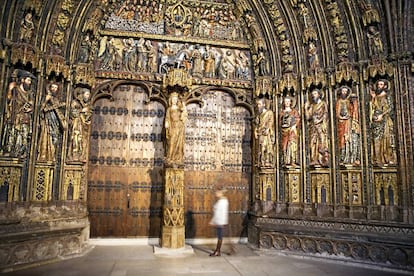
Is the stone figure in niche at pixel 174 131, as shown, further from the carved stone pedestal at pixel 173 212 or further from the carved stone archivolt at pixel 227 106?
the carved stone pedestal at pixel 173 212

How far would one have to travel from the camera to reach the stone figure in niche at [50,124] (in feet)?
24.1

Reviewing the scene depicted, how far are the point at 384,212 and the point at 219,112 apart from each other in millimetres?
4858

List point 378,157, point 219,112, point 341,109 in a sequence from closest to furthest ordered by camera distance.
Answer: point 378,157
point 341,109
point 219,112

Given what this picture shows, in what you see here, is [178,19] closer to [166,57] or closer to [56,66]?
[166,57]

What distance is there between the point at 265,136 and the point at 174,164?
2607 mm

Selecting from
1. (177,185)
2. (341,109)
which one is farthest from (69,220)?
(341,109)

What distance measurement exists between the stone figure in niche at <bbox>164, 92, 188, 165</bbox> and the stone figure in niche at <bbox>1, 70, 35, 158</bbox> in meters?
3.12

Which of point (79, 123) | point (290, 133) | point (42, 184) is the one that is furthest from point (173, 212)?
point (290, 133)

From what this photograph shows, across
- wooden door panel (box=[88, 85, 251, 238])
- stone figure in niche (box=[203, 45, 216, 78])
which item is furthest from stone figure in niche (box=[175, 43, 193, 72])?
wooden door panel (box=[88, 85, 251, 238])

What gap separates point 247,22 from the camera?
30.6 ft

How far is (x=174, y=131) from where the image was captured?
25.9ft

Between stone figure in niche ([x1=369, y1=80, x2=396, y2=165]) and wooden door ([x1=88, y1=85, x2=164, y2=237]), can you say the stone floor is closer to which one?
wooden door ([x1=88, y1=85, x2=164, y2=237])

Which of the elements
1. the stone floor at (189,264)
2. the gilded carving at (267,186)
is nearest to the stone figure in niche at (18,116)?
the stone floor at (189,264)

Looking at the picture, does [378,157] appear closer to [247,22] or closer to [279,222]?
[279,222]
